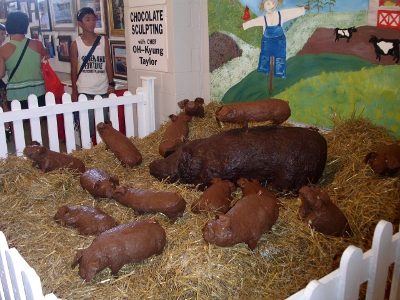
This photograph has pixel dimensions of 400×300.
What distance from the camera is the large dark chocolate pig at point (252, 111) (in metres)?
3.12

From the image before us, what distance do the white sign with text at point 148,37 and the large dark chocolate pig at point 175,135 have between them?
1222mm

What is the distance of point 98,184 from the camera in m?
3.00

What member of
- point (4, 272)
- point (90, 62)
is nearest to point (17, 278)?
point (4, 272)

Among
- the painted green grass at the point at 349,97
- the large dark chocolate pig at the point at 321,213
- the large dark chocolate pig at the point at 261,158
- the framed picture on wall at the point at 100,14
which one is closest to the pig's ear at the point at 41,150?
the large dark chocolate pig at the point at 261,158

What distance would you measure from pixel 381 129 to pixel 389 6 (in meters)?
1.05

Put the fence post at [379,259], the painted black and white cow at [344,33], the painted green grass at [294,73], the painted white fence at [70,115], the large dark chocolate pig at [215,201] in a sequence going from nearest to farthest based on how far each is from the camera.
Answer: the fence post at [379,259] → the large dark chocolate pig at [215,201] → the painted black and white cow at [344,33] → the painted green grass at [294,73] → the painted white fence at [70,115]

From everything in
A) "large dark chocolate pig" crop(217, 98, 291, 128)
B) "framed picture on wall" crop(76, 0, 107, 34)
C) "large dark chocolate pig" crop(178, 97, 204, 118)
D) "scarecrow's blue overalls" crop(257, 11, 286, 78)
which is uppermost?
"framed picture on wall" crop(76, 0, 107, 34)

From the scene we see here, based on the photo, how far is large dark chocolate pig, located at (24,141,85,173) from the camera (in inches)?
135

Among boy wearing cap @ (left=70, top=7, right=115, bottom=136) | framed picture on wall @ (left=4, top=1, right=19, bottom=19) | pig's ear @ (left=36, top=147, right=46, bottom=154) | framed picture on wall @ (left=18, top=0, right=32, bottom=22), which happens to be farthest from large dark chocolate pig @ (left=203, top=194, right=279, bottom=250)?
framed picture on wall @ (left=4, top=1, right=19, bottom=19)

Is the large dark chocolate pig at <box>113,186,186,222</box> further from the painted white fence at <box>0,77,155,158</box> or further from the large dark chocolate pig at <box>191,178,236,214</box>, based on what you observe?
the painted white fence at <box>0,77,155,158</box>

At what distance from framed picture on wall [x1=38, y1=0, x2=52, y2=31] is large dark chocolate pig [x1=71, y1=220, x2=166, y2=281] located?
29.3ft

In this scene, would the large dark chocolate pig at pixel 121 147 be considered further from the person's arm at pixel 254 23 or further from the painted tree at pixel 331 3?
the painted tree at pixel 331 3

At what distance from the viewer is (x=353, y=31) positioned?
357 cm

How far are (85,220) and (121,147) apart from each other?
4.63ft
